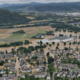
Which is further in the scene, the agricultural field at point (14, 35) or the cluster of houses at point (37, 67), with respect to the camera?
the agricultural field at point (14, 35)

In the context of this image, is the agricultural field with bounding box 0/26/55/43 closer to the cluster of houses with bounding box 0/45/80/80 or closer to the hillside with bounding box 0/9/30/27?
the cluster of houses with bounding box 0/45/80/80

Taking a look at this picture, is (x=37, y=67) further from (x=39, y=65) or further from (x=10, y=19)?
(x=10, y=19)

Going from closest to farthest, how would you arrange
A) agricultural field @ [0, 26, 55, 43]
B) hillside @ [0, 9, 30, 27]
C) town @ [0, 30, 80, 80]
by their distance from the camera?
town @ [0, 30, 80, 80] → agricultural field @ [0, 26, 55, 43] → hillside @ [0, 9, 30, 27]

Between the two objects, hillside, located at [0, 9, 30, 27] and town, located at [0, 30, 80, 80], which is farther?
hillside, located at [0, 9, 30, 27]

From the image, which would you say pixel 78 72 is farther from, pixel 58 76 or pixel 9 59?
pixel 9 59

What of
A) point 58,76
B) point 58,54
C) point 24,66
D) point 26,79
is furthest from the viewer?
point 58,54

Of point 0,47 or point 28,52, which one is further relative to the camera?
point 0,47

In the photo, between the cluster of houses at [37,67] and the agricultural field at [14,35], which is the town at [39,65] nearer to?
the cluster of houses at [37,67]

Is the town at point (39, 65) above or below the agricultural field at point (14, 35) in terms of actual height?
above

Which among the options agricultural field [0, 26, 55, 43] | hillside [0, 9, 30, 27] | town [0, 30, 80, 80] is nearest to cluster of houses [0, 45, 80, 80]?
town [0, 30, 80, 80]

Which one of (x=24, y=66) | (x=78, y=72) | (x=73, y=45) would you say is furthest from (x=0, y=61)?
(x=73, y=45)

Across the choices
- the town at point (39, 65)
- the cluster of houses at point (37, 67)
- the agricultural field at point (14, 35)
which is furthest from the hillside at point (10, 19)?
the cluster of houses at point (37, 67)
